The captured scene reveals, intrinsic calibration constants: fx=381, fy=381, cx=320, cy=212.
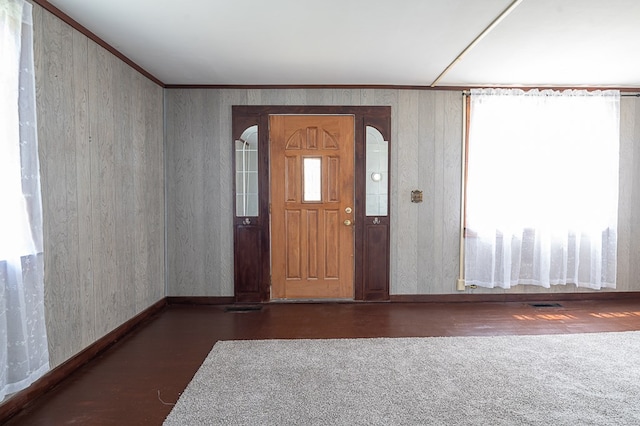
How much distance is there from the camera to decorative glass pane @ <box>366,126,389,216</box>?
467cm

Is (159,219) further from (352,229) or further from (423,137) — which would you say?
(423,137)

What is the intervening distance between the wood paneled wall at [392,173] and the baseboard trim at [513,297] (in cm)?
7

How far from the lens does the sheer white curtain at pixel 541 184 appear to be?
4.58m

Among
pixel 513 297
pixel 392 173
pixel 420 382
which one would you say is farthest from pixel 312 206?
pixel 513 297

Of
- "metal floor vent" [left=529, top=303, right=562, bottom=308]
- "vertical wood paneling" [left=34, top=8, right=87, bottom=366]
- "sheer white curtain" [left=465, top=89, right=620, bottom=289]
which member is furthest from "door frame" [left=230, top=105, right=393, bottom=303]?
"vertical wood paneling" [left=34, top=8, right=87, bottom=366]

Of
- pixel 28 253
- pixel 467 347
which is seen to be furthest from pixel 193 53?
pixel 467 347

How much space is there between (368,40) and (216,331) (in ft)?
9.95

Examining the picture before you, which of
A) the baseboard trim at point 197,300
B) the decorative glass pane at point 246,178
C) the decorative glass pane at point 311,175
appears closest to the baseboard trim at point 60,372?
the baseboard trim at point 197,300

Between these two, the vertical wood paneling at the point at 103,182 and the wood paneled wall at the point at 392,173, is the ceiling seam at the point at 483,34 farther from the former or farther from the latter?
the vertical wood paneling at the point at 103,182

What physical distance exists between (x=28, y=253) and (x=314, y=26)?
2523 mm

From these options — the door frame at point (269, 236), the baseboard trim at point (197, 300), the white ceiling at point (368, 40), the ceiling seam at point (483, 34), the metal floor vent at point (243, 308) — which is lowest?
the metal floor vent at point (243, 308)

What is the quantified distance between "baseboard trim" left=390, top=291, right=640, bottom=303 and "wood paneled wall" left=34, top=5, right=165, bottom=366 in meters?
3.03

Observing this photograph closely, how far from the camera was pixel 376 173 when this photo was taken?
15.4ft

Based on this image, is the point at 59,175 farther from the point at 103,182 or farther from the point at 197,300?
the point at 197,300
